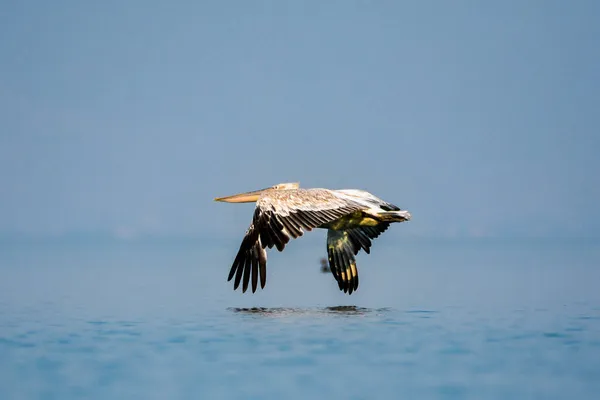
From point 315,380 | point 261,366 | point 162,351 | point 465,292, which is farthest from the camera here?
point 465,292

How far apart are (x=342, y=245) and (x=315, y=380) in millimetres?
5745

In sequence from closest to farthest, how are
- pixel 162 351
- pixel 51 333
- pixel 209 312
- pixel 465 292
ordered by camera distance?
pixel 162 351
pixel 51 333
pixel 209 312
pixel 465 292

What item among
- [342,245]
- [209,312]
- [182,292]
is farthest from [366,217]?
[182,292]

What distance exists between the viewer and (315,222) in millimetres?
11320

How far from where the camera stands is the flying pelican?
1077 centimetres

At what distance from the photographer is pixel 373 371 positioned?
791cm

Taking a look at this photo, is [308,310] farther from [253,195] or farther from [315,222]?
[253,195]

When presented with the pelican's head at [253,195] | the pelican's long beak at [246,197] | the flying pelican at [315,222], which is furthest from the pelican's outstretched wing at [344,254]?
the pelican's long beak at [246,197]

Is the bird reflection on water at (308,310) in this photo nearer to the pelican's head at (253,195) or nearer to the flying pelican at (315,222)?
the flying pelican at (315,222)

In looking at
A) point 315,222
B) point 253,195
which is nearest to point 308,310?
point 315,222

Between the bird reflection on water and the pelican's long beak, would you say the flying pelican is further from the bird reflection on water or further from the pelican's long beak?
the bird reflection on water

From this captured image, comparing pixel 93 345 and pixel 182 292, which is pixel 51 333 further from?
pixel 182 292

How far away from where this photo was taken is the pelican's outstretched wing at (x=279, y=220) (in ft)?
35.2

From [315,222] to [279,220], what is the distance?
50cm
